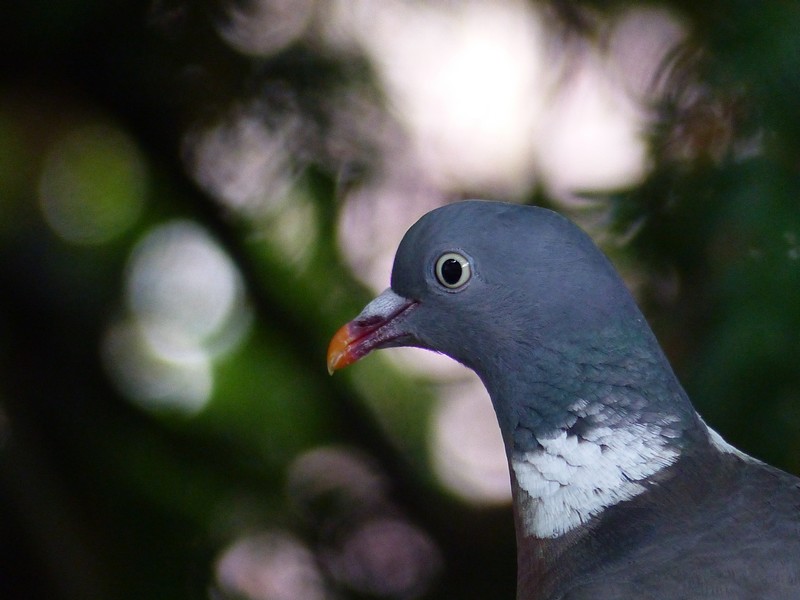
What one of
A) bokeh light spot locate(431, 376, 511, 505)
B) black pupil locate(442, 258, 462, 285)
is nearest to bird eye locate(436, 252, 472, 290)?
black pupil locate(442, 258, 462, 285)

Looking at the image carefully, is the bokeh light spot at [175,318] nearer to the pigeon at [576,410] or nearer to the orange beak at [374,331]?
the orange beak at [374,331]

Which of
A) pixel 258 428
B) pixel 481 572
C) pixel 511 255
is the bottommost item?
pixel 481 572

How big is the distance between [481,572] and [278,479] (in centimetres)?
47

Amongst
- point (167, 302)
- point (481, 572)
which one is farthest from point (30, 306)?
point (481, 572)

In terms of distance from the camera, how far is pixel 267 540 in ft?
7.31

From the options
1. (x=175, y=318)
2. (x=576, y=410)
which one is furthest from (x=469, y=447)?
(x=576, y=410)

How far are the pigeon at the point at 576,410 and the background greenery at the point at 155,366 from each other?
89cm

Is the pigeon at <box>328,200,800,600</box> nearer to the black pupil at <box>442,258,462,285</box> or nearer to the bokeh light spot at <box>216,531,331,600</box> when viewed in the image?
the black pupil at <box>442,258,462,285</box>

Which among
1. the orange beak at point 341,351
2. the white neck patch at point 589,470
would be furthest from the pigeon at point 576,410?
the orange beak at point 341,351

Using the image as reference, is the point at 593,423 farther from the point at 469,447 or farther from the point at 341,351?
the point at 469,447

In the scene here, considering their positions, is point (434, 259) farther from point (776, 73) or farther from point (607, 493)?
point (776, 73)

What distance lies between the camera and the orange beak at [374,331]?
1.29 meters

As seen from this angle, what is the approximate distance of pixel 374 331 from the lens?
1.31 meters

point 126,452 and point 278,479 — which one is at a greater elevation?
point 126,452
